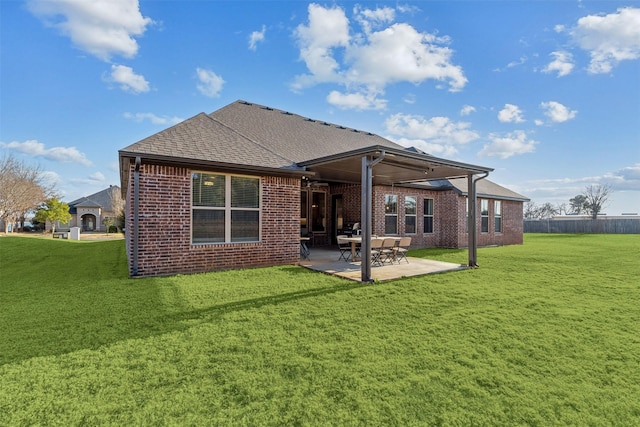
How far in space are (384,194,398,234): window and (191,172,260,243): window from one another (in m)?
6.96

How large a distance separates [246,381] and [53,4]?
10929mm

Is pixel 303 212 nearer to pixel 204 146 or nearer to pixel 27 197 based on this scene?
pixel 204 146

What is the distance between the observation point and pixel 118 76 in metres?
13.8

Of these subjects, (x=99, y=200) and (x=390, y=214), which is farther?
(x=99, y=200)

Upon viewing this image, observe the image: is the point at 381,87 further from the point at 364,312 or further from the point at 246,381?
the point at 246,381

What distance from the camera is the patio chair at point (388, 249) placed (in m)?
9.55

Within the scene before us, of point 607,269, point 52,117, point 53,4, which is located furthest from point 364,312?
point 52,117

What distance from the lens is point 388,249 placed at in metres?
10.2

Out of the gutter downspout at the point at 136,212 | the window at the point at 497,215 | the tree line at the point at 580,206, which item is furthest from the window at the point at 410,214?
the tree line at the point at 580,206

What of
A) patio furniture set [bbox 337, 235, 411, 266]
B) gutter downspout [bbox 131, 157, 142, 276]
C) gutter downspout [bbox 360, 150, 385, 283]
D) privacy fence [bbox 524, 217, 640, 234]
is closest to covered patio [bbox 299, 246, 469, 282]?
gutter downspout [bbox 360, 150, 385, 283]

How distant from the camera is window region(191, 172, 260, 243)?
8.12 m

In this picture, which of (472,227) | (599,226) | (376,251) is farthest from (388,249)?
(599,226)

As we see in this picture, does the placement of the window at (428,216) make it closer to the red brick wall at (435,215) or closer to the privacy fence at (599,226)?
the red brick wall at (435,215)

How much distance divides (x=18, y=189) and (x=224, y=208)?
3719 cm
